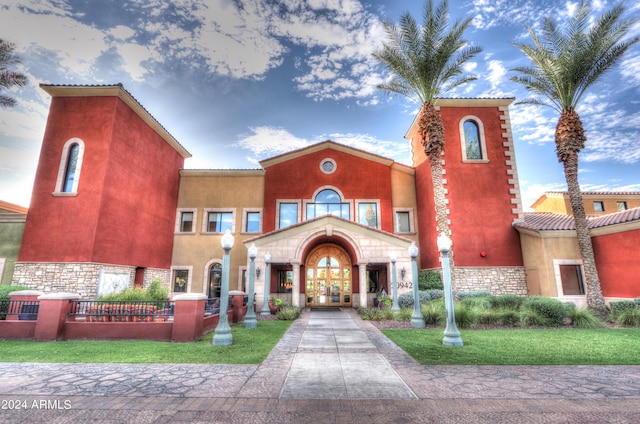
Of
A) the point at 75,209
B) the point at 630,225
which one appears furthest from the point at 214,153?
the point at 630,225

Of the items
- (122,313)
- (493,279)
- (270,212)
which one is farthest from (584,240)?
(122,313)

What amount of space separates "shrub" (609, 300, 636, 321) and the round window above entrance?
1719 cm

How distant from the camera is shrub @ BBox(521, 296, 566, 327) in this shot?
1152 centimetres

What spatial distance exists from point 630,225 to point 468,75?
10.9 meters

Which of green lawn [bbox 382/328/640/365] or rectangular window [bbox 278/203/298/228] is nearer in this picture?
green lawn [bbox 382/328/640/365]

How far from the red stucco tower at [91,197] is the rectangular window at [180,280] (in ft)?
8.04

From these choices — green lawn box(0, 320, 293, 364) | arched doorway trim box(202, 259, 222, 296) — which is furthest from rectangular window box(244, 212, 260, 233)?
green lawn box(0, 320, 293, 364)

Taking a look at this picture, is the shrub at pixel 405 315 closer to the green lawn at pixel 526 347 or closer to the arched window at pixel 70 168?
the green lawn at pixel 526 347

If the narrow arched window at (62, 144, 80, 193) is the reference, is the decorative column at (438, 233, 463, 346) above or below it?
below

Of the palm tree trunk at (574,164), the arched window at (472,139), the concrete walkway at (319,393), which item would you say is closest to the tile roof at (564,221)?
the palm tree trunk at (574,164)

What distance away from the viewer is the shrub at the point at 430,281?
57.3 ft

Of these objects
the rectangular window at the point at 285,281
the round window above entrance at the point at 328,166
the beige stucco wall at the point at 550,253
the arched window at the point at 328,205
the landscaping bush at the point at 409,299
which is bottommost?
the landscaping bush at the point at 409,299

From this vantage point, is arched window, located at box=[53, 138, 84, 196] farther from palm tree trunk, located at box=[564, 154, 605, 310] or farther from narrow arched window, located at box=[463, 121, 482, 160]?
palm tree trunk, located at box=[564, 154, 605, 310]

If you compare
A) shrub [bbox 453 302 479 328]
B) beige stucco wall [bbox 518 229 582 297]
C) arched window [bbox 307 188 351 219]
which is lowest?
shrub [bbox 453 302 479 328]
